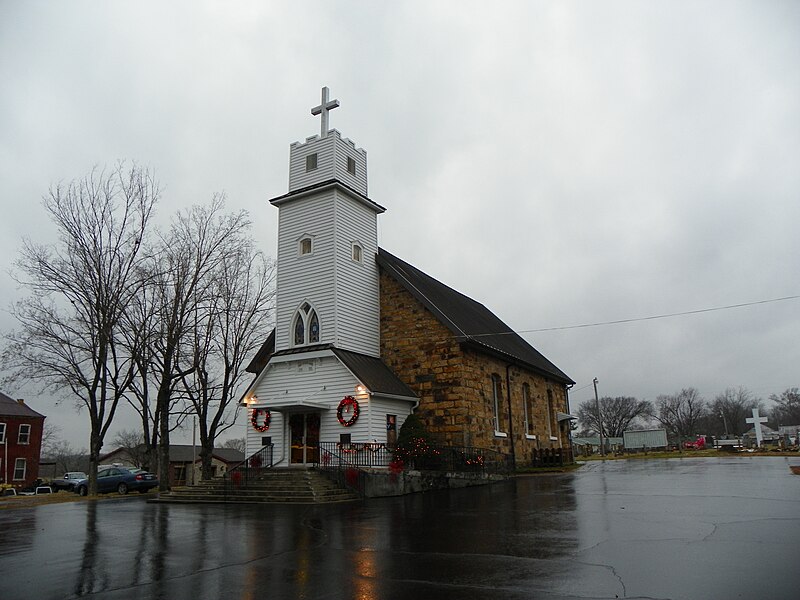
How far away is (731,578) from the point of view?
→ 18.0 ft

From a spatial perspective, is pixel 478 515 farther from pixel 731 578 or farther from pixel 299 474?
pixel 299 474

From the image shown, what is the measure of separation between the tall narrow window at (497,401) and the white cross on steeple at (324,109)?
12.1m

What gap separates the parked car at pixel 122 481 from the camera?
27859 mm

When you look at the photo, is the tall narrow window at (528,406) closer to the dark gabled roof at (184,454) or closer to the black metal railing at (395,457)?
the black metal railing at (395,457)

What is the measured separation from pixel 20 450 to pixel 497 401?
148ft

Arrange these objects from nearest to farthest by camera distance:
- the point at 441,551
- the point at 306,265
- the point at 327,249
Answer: the point at 441,551 → the point at 327,249 → the point at 306,265

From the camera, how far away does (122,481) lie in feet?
91.7

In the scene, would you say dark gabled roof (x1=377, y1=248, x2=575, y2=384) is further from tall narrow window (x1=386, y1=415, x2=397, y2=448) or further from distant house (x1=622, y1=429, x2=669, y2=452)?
distant house (x1=622, y1=429, x2=669, y2=452)

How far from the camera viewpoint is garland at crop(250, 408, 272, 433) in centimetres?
2120

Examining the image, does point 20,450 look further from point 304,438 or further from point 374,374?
point 374,374

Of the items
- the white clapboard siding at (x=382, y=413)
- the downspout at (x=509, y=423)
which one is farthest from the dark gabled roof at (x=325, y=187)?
the downspout at (x=509, y=423)

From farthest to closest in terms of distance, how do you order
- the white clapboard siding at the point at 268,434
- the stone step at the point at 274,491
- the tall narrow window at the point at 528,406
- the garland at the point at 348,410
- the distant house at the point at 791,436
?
1. the distant house at the point at 791,436
2. the tall narrow window at the point at 528,406
3. the white clapboard siding at the point at 268,434
4. the garland at the point at 348,410
5. the stone step at the point at 274,491

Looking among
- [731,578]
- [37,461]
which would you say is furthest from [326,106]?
[37,461]

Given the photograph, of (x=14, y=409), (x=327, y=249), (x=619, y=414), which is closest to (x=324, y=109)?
(x=327, y=249)
